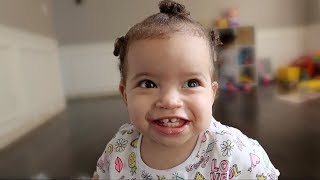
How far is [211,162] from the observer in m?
0.56

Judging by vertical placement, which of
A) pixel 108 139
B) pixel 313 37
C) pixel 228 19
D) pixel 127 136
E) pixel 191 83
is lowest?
pixel 108 139

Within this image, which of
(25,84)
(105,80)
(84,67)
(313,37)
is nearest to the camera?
(25,84)

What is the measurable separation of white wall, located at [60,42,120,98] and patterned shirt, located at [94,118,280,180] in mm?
2137

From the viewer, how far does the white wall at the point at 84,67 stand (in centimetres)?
274

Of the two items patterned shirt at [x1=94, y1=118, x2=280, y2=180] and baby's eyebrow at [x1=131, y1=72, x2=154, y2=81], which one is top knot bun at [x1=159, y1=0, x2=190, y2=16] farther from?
patterned shirt at [x1=94, y1=118, x2=280, y2=180]

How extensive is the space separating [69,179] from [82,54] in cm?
200

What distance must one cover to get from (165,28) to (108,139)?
0.64 m

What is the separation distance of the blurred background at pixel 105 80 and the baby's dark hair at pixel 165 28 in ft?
0.34

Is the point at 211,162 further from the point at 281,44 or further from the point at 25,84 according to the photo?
the point at 281,44

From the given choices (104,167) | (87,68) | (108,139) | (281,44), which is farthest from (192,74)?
(281,44)

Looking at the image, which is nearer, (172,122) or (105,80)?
(172,122)

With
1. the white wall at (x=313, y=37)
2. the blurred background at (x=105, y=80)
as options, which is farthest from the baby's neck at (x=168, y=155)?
the white wall at (x=313, y=37)

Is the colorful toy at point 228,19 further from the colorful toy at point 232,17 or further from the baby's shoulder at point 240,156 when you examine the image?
the baby's shoulder at point 240,156

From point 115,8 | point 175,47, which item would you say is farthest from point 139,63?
point 115,8
